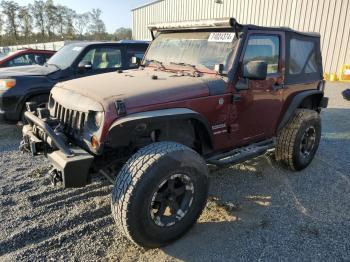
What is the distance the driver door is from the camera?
3734mm

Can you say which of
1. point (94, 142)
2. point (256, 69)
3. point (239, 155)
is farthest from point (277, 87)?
point (94, 142)

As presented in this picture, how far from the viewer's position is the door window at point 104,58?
6707 mm

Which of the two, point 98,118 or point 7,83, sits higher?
point 98,118

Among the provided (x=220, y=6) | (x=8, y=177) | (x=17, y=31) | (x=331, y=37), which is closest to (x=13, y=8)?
(x=17, y=31)

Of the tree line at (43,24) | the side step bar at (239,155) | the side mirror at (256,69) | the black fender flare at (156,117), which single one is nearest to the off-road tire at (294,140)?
the side step bar at (239,155)

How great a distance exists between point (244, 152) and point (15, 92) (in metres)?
4.23

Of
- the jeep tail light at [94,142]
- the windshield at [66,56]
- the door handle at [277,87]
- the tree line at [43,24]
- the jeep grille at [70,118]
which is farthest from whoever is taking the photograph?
the tree line at [43,24]

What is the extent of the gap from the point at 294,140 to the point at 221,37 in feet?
5.85

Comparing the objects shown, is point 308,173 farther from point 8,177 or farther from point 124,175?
point 8,177

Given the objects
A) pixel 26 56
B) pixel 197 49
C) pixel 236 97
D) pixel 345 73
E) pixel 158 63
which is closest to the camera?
pixel 236 97

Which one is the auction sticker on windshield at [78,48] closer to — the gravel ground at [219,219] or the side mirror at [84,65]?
the side mirror at [84,65]

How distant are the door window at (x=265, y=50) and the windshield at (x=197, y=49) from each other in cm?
22

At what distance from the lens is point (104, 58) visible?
686 cm

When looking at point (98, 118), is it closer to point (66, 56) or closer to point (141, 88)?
point (141, 88)
